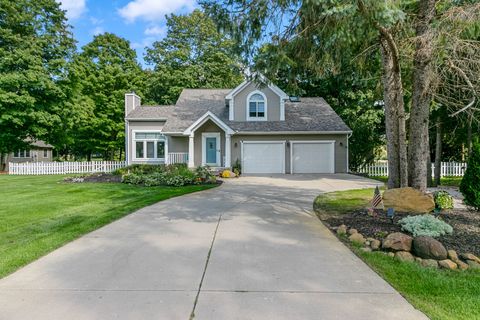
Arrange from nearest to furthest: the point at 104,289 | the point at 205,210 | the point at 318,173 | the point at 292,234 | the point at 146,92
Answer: the point at 104,289 → the point at 292,234 → the point at 205,210 → the point at 318,173 → the point at 146,92

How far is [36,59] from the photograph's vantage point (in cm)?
2375

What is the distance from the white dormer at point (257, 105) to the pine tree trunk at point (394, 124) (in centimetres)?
1215

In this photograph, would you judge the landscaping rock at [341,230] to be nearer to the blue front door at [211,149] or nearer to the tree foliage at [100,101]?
the blue front door at [211,149]

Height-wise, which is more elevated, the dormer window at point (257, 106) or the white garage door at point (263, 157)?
the dormer window at point (257, 106)

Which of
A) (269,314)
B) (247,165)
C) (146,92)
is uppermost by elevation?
(146,92)

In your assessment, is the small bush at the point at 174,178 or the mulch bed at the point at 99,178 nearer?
the small bush at the point at 174,178

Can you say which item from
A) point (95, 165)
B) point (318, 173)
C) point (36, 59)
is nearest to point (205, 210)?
point (318, 173)

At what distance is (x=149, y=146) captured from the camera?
22562 mm

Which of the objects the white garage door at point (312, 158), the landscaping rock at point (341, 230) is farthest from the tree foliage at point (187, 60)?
the landscaping rock at point (341, 230)

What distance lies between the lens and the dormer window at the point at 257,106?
67.3 feet

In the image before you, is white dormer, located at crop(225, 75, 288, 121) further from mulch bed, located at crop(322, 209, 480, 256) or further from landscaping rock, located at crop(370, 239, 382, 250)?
landscaping rock, located at crop(370, 239, 382, 250)

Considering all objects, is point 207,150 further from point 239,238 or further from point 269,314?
point 269,314

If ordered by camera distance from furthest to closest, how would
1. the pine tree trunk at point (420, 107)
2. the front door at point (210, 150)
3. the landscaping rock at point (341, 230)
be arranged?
the front door at point (210, 150) < the pine tree trunk at point (420, 107) < the landscaping rock at point (341, 230)

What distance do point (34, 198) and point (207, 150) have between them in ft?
36.0
